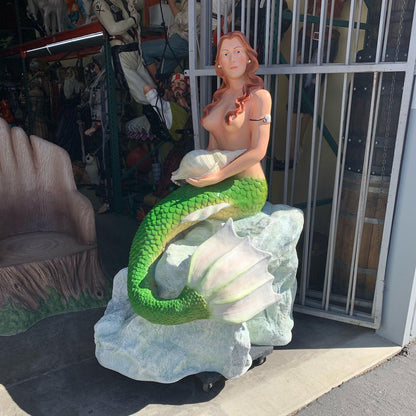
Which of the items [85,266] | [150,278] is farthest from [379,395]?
[85,266]

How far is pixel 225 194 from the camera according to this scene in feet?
7.84

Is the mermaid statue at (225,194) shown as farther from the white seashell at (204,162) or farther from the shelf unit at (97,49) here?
the shelf unit at (97,49)

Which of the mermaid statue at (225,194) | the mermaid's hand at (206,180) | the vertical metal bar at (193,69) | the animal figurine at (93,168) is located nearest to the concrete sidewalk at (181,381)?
the mermaid statue at (225,194)

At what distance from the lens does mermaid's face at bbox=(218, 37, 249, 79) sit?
2.37m

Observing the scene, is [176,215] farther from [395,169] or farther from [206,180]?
[395,169]

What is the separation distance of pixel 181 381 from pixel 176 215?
934mm

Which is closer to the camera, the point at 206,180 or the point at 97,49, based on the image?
the point at 206,180

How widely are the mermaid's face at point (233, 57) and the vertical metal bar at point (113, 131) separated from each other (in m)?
2.70

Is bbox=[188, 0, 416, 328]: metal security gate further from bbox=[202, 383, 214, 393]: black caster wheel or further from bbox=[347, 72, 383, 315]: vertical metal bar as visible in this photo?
bbox=[202, 383, 214, 393]: black caster wheel

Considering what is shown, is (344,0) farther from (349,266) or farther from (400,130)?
(349,266)

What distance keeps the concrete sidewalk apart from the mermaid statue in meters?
0.55

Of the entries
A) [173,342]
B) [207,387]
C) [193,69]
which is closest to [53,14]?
[193,69]

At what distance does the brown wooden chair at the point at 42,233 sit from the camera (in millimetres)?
2889

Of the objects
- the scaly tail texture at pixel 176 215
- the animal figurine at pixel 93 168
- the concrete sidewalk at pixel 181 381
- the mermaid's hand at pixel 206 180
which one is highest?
the mermaid's hand at pixel 206 180
